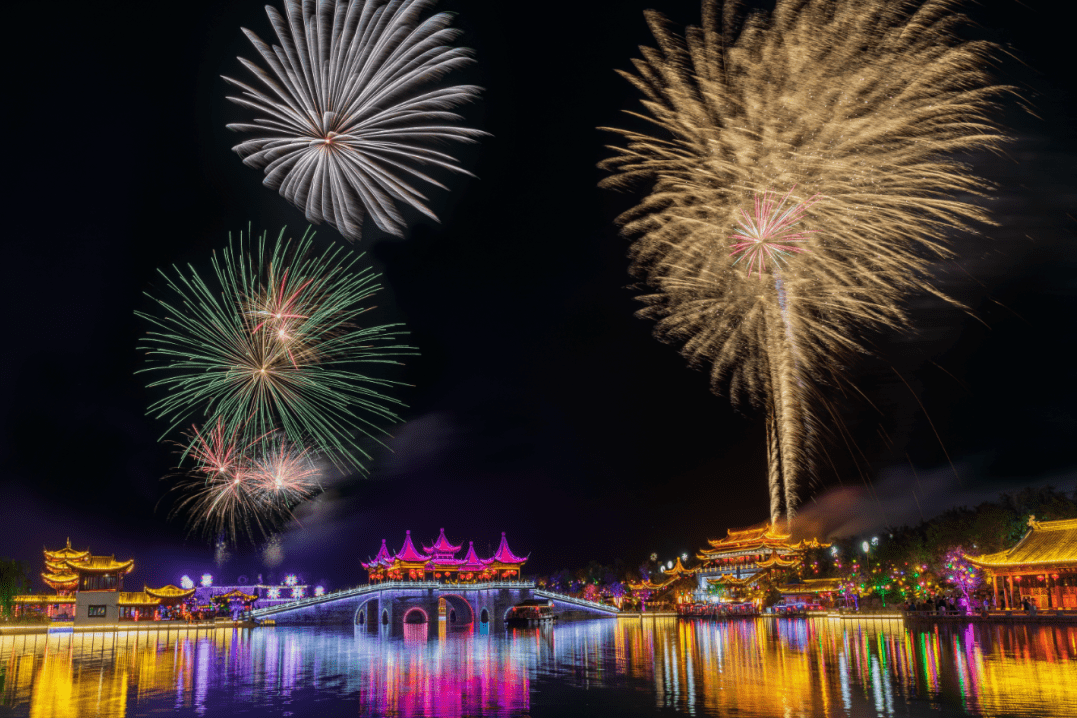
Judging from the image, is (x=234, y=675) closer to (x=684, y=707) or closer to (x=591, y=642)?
(x=684, y=707)

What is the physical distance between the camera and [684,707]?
14961 millimetres

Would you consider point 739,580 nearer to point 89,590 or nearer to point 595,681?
point 89,590

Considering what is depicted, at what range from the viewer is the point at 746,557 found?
97750 mm

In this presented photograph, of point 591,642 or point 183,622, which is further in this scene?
point 183,622

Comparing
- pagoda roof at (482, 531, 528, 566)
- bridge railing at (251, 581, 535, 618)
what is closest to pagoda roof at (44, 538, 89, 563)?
bridge railing at (251, 581, 535, 618)

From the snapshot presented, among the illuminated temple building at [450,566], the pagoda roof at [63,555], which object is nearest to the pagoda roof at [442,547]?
the illuminated temple building at [450,566]

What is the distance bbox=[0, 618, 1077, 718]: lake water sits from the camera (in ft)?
49.3

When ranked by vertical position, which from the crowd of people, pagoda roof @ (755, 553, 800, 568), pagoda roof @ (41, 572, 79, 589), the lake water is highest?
pagoda roof @ (41, 572, 79, 589)

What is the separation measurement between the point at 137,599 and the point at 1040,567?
72.4 m

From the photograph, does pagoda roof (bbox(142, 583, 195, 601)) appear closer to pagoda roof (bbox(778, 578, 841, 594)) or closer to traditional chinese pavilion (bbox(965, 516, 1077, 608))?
pagoda roof (bbox(778, 578, 841, 594))

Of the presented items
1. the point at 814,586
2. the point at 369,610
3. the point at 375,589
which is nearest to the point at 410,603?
the point at 375,589

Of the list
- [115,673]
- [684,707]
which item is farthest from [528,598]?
[684,707]

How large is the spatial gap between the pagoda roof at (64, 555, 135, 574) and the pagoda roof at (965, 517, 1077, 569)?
7177 cm

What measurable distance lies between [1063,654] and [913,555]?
36.0 m
